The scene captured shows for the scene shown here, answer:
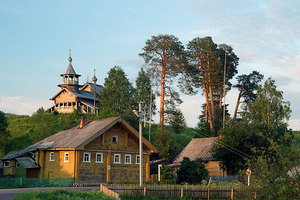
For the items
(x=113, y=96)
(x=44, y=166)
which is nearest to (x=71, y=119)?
(x=113, y=96)

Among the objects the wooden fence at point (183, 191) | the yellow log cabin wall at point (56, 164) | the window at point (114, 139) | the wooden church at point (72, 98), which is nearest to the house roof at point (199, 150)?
the window at point (114, 139)

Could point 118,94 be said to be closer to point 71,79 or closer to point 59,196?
point 71,79

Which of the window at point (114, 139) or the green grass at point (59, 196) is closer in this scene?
the green grass at point (59, 196)

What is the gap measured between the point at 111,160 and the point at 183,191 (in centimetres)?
1636

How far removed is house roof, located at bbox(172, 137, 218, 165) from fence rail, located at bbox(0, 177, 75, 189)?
17174mm

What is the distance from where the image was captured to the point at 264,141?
1698 inches

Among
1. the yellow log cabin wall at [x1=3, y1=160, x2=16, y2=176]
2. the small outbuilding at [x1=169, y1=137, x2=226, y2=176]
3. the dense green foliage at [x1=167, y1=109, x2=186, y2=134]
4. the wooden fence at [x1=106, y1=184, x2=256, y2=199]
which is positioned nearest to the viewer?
the wooden fence at [x1=106, y1=184, x2=256, y2=199]

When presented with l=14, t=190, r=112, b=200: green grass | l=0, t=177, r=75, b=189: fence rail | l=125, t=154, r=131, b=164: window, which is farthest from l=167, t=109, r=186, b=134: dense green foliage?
l=14, t=190, r=112, b=200: green grass

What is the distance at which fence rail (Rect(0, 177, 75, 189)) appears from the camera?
3719 centimetres

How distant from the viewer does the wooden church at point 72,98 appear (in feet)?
295

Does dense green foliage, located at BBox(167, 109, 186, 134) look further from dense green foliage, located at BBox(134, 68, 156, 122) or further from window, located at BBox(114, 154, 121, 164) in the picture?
window, located at BBox(114, 154, 121, 164)

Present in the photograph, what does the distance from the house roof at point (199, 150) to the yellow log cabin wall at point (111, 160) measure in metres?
7.83

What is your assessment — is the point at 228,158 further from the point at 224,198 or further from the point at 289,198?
the point at 289,198

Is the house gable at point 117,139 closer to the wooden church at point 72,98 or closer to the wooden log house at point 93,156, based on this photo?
the wooden log house at point 93,156
